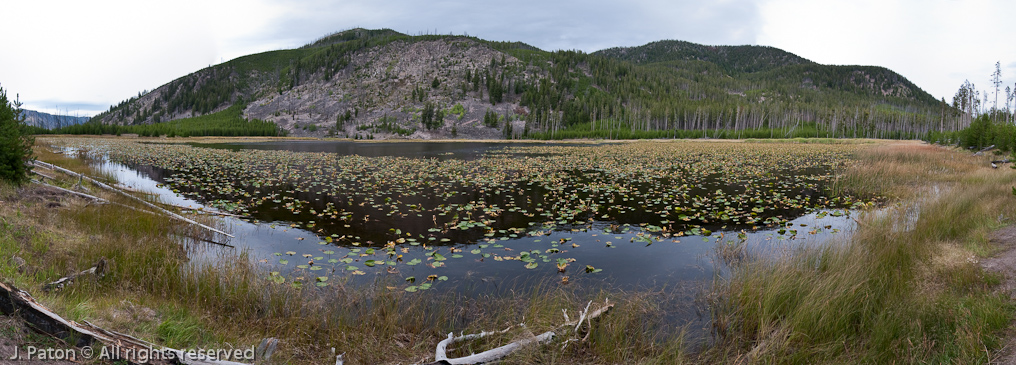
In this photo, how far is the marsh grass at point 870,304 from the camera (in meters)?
4.55

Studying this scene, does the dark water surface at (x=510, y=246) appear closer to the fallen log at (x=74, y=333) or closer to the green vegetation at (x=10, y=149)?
the fallen log at (x=74, y=333)

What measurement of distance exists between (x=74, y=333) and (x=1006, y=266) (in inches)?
467

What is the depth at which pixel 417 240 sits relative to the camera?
9.98 meters

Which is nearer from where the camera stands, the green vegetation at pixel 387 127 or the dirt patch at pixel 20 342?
the dirt patch at pixel 20 342

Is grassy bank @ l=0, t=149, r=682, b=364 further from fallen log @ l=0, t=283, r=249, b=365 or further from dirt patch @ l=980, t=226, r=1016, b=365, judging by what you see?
dirt patch @ l=980, t=226, r=1016, b=365

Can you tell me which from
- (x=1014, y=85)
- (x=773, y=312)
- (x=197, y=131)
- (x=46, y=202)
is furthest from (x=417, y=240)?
(x=197, y=131)

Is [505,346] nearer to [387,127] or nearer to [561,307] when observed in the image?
[561,307]

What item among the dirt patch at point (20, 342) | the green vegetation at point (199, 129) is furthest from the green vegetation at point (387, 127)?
the dirt patch at point (20, 342)

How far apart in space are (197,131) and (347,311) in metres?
165

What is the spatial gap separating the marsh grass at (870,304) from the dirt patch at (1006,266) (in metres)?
0.11

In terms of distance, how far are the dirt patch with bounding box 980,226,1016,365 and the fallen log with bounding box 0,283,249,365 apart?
7657 mm

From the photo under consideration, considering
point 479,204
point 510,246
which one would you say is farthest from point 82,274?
point 479,204

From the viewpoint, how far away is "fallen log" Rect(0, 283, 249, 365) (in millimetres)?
3822

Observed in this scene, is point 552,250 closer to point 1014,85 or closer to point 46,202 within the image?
point 46,202
